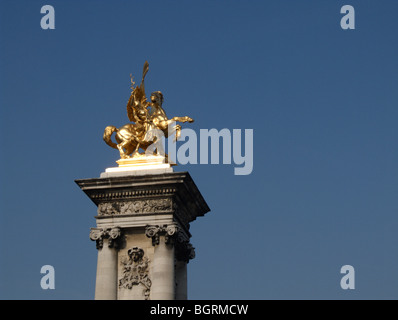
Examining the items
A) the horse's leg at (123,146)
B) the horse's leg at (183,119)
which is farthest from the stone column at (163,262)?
the horse's leg at (183,119)

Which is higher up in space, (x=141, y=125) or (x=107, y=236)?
(x=141, y=125)

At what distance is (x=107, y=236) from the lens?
31.3m

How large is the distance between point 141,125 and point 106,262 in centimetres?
624

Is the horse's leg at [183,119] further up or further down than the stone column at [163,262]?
further up

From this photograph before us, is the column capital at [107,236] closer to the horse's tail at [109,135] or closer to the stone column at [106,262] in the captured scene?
the stone column at [106,262]

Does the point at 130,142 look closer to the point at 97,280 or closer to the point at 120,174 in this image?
the point at 120,174

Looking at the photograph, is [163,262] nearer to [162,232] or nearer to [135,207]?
[162,232]

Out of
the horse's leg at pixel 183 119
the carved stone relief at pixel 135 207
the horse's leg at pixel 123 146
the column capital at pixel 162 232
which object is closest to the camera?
the column capital at pixel 162 232

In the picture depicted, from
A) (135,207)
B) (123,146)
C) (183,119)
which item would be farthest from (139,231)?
(183,119)

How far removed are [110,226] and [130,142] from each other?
3.88m

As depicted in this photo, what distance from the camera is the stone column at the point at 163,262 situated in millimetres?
30141

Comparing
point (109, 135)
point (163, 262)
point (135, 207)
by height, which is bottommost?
point (163, 262)
